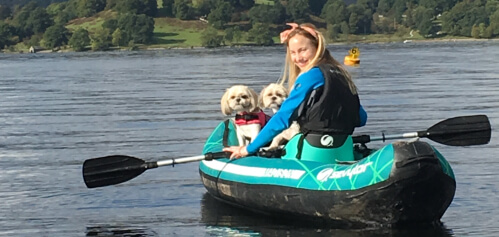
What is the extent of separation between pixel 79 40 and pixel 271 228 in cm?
15113

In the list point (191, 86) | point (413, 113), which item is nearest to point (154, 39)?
point (191, 86)

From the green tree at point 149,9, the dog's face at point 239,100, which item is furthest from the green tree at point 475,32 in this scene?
the dog's face at point 239,100

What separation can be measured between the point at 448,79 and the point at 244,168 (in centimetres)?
2966

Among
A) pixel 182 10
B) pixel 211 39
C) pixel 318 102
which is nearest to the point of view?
pixel 318 102

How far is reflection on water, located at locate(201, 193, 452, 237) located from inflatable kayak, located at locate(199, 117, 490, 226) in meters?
0.10

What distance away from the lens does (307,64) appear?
36.8 ft

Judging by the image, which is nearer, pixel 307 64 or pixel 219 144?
pixel 307 64

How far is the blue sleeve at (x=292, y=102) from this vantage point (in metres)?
11.0

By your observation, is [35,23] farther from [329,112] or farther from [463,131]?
[329,112]

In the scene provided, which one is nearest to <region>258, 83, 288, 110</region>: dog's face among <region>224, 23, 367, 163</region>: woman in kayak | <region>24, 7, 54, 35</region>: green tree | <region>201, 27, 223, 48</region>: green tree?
<region>224, 23, 367, 163</region>: woman in kayak

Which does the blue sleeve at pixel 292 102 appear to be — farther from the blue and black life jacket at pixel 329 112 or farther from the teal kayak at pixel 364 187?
the teal kayak at pixel 364 187

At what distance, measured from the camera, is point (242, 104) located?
13.3 metres

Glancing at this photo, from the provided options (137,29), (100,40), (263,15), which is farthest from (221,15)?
(100,40)

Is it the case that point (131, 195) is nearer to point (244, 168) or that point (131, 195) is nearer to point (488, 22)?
point (244, 168)
